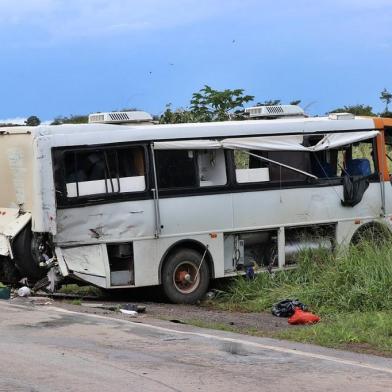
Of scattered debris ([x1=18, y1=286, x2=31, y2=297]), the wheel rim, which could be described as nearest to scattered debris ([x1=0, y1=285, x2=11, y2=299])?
scattered debris ([x1=18, y1=286, x2=31, y2=297])

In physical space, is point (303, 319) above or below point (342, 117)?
below

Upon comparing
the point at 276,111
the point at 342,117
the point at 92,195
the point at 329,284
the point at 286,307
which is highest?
the point at 276,111

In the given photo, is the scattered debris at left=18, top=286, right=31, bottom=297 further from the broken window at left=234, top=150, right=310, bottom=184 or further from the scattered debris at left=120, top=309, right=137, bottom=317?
the broken window at left=234, top=150, right=310, bottom=184

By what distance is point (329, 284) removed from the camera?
11.2m

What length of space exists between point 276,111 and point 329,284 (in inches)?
146

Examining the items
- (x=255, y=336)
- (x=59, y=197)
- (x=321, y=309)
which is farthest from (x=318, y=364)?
(x=59, y=197)

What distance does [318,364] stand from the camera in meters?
7.37

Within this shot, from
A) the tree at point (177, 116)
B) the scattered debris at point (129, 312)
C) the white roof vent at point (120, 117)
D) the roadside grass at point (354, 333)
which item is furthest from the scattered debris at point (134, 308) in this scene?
the tree at point (177, 116)

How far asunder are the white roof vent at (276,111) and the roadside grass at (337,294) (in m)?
2.67

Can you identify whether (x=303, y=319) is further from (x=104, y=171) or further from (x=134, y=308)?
(x=104, y=171)

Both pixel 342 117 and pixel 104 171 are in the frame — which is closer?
pixel 104 171

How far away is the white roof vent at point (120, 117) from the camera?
38.4 feet

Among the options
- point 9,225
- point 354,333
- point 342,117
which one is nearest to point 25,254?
point 9,225

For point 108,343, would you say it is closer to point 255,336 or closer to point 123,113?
point 255,336
